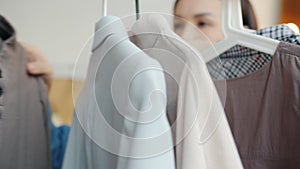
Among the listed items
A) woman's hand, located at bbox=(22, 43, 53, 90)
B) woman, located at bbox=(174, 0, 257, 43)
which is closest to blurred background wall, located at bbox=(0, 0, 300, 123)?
woman's hand, located at bbox=(22, 43, 53, 90)

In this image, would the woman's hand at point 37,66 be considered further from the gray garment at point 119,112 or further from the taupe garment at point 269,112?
the taupe garment at point 269,112

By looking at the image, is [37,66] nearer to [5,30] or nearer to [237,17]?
[5,30]

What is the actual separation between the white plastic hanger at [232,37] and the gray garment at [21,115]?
325 mm

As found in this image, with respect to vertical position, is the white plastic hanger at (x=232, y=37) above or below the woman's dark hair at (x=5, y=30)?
above

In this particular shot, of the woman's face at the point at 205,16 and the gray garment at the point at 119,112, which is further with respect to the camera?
the woman's face at the point at 205,16

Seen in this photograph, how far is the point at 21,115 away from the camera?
625 millimetres

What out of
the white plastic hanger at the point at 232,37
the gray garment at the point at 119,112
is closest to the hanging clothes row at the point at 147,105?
the gray garment at the point at 119,112

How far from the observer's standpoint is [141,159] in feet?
1.23

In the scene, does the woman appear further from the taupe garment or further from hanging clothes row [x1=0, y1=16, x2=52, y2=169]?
hanging clothes row [x1=0, y1=16, x2=52, y2=169]

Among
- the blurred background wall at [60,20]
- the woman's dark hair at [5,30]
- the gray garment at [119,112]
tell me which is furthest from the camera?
the blurred background wall at [60,20]

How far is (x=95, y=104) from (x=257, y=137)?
24cm

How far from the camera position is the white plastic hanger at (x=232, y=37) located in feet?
1.66

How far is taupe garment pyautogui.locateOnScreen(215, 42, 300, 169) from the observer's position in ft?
1.52

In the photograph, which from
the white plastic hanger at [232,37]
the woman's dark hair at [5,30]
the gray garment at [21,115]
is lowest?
the gray garment at [21,115]
